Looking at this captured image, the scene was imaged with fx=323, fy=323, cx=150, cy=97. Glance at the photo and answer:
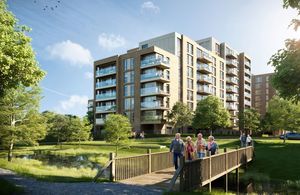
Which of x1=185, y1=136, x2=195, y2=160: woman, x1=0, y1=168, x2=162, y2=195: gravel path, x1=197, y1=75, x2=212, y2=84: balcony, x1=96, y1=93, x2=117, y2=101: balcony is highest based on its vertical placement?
x1=197, y1=75, x2=212, y2=84: balcony

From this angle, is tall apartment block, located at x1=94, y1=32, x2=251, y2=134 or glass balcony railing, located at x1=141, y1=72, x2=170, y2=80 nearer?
glass balcony railing, located at x1=141, y1=72, x2=170, y2=80

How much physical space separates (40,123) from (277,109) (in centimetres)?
3060

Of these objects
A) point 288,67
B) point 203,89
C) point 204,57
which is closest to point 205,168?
point 288,67

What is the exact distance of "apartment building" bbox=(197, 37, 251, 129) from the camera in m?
80.8

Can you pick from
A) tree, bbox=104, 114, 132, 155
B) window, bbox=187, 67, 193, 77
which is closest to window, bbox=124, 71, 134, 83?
window, bbox=187, 67, 193, 77

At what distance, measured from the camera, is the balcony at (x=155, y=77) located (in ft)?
186

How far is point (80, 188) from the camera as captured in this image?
10.9 metres

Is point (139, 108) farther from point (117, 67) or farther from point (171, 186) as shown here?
point (171, 186)

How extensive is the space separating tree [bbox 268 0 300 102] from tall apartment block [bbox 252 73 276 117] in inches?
3787

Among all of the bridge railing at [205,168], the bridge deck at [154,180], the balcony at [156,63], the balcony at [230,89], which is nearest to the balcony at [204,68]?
the balcony at [156,63]

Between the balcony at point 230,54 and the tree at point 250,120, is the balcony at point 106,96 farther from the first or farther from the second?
the balcony at point 230,54

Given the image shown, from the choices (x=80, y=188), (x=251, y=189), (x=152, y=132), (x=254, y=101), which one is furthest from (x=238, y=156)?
(x=254, y=101)

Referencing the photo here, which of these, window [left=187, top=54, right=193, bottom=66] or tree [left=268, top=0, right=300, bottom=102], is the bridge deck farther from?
window [left=187, top=54, right=193, bottom=66]

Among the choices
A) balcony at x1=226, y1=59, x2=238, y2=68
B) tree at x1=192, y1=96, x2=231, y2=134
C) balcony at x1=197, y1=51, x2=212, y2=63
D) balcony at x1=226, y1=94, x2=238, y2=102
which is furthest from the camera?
balcony at x1=226, y1=59, x2=238, y2=68
